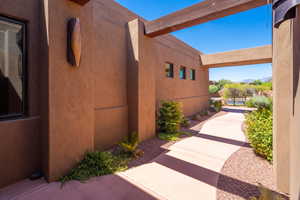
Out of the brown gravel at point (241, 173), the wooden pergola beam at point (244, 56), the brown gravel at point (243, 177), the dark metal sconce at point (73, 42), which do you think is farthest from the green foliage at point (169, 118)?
the wooden pergola beam at point (244, 56)

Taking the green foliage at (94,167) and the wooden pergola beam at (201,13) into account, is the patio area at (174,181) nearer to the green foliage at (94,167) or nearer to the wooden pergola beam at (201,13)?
the green foliage at (94,167)

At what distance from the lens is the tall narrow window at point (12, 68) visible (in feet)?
9.91

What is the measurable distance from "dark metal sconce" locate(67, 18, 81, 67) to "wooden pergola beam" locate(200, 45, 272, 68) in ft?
35.6

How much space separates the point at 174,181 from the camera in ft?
10.8

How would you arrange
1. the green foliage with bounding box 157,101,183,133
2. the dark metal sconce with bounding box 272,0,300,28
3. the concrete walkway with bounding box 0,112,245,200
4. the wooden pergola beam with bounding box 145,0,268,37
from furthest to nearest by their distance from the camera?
1. the green foliage with bounding box 157,101,183,133
2. the wooden pergola beam with bounding box 145,0,268,37
3. the concrete walkway with bounding box 0,112,245,200
4. the dark metal sconce with bounding box 272,0,300,28

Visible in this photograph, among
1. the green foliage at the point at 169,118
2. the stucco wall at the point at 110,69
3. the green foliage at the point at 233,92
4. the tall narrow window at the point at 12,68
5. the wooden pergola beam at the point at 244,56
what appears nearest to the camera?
the tall narrow window at the point at 12,68

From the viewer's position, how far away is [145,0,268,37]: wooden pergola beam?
3.63 m

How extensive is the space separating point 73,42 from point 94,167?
3.23m

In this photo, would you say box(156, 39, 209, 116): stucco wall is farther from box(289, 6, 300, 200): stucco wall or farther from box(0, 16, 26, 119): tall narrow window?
box(289, 6, 300, 200): stucco wall

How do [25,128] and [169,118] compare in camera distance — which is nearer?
[25,128]

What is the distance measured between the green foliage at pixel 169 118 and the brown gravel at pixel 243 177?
9.75 ft

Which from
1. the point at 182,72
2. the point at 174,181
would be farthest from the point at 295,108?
the point at 182,72

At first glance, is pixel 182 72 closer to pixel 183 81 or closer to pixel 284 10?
pixel 183 81

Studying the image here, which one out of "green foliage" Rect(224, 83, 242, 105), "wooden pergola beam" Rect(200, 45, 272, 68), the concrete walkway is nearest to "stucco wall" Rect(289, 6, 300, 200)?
the concrete walkway
